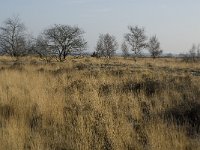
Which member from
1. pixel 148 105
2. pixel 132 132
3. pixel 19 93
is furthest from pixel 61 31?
pixel 132 132

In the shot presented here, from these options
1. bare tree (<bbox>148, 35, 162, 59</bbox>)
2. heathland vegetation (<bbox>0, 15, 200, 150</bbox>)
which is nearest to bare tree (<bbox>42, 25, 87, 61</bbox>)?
heathland vegetation (<bbox>0, 15, 200, 150</bbox>)

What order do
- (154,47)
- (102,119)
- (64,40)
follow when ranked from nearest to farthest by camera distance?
(102,119), (64,40), (154,47)

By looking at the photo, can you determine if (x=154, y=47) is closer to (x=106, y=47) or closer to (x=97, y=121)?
(x=106, y=47)

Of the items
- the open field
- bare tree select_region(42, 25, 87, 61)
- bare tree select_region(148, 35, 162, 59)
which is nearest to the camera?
the open field

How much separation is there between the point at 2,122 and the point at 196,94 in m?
4.94

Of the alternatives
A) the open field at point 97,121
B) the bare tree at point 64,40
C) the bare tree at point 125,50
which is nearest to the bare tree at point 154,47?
the bare tree at point 125,50

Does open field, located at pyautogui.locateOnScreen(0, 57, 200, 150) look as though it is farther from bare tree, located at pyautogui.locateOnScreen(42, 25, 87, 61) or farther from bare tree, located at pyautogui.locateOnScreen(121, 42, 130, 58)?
bare tree, located at pyautogui.locateOnScreen(121, 42, 130, 58)

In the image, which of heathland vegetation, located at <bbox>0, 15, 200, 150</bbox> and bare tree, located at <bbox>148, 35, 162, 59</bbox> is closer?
heathland vegetation, located at <bbox>0, 15, 200, 150</bbox>

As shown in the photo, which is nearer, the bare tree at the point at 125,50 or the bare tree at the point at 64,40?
the bare tree at the point at 64,40

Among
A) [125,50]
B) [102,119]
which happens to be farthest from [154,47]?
[102,119]

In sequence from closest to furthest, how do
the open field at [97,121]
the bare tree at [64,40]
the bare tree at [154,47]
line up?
the open field at [97,121]
the bare tree at [64,40]
the bare tree at [154,47]

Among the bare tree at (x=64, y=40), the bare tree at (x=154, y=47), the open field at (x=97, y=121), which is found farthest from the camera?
the bare tree at (x=154, y=47)

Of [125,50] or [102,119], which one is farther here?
[125,50]

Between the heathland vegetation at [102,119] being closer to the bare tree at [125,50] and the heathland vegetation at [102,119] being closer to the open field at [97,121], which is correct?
the open field at [97,121]
